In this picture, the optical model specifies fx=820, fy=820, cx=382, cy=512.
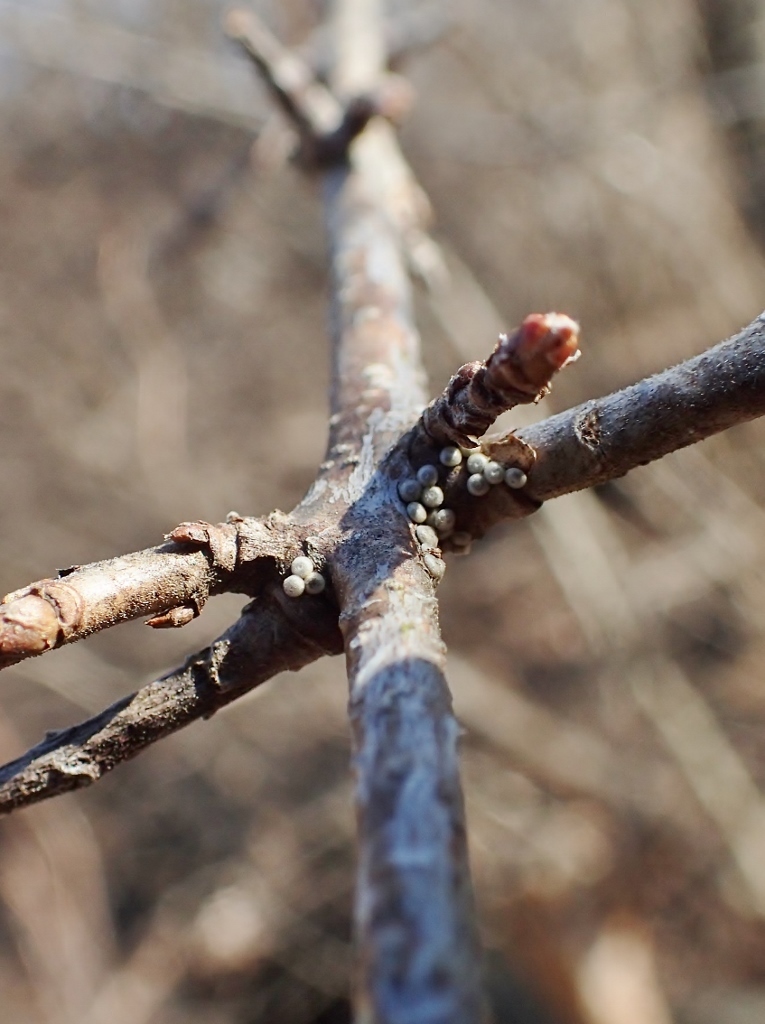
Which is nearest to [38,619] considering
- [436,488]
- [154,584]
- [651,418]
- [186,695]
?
[154,584]

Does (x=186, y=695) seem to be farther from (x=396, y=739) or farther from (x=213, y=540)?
(x=396, y=739)

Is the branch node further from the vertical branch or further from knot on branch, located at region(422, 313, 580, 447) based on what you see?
knot on branch, located at region(422, 313, 580, 447)

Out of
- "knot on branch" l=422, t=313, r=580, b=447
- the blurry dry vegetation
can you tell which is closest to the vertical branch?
"knot on branch" l=422, t=313, r=580, b=447

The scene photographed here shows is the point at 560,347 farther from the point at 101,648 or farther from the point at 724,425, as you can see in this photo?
the point at 101,648

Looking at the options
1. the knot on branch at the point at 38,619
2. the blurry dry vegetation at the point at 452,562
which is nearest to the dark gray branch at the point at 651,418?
the knot on branch at the point at 38,619

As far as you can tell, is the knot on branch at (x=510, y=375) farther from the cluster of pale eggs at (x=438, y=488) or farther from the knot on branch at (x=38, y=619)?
the knot on branch at (x=38, y=619)

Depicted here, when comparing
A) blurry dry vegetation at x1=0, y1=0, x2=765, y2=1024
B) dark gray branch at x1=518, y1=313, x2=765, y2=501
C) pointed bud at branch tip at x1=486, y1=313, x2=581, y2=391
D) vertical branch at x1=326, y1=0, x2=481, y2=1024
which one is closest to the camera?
vertical branch at x1=326, y1=0, x2=481, y2=1024

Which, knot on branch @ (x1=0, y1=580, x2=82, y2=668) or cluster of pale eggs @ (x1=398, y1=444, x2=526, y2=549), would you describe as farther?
cluster of pale eggs @ (x1=398, y1=444, x2=526, y2=549)

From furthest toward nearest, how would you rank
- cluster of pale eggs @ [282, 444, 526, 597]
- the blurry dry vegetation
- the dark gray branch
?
the blurry dry vegetation
cluster of pale eggs @ [282, 444, 526, 597]
the dark gray branch
